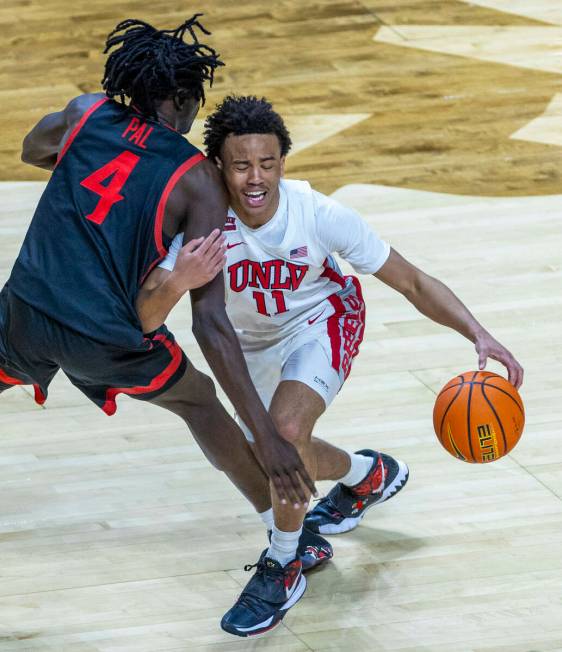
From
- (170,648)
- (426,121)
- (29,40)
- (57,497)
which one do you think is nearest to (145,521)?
(57,497)

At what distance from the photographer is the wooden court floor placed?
374 centimetres

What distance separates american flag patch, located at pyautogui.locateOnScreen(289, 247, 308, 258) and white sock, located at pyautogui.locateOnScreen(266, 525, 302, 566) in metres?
0.78

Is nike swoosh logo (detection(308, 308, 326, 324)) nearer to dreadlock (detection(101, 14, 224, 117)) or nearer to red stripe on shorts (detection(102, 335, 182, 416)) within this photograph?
red stripe on shorts (detection(102, 335, 182, 416))

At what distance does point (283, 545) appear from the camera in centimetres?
376

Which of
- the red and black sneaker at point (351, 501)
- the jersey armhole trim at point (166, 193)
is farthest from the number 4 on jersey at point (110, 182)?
the red and black sneaker at point (351, 501)

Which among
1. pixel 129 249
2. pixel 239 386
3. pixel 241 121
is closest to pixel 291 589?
pixel 239 386

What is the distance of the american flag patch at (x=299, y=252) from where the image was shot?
3.75 m

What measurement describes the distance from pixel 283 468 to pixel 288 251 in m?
0.69

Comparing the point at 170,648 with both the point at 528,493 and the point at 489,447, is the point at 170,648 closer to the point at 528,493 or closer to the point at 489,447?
the point at 489,447

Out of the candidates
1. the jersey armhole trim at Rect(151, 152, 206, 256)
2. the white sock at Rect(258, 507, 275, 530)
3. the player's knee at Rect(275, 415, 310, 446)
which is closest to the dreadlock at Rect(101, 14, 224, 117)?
the jersey armhole trim at Rect(151, 152, 206, 256)

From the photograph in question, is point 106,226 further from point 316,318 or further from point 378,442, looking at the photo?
point 378,442

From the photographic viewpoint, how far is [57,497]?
4.39m

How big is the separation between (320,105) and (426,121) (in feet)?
2.24

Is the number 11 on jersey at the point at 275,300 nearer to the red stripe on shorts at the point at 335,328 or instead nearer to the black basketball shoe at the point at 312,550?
the red stripe on shorts at the point at 335,328
